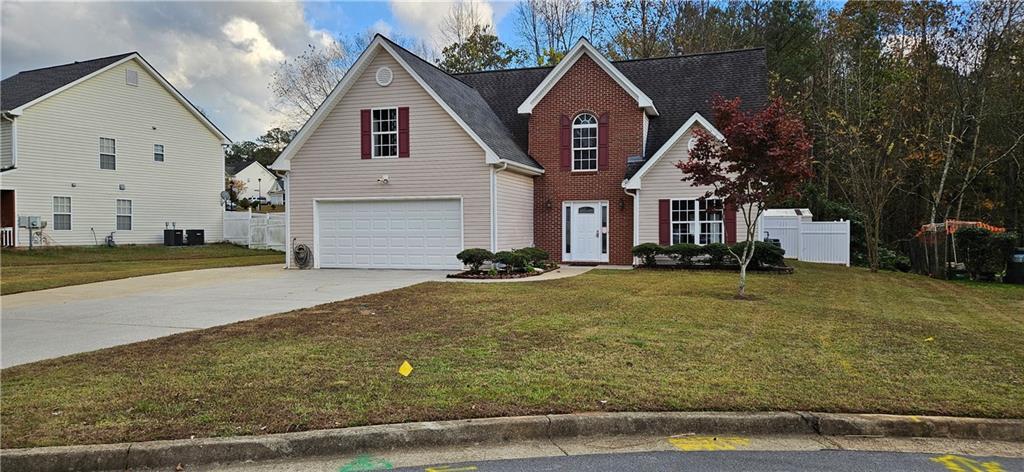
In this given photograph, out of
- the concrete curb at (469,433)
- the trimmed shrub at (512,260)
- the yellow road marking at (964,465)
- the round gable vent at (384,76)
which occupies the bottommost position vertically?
the yellow road marking at (964,465)

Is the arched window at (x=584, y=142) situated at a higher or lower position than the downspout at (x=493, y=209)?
higher

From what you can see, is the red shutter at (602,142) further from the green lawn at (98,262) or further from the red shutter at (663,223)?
the green lawn at (98,262)

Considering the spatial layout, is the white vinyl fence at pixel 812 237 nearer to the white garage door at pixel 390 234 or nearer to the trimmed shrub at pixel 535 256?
the trimmed shrub at pixel 535 256

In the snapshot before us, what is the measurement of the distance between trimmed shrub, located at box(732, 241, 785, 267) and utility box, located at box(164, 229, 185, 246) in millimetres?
24584

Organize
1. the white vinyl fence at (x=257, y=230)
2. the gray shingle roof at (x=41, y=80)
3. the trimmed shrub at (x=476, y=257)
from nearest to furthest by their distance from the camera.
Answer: the trimmed shrub at (x=476, y=257), the gray shingle roof at (x=41, y=80), the white vinyl fence at (x=257, y=230)

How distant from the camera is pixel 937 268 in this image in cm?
1745

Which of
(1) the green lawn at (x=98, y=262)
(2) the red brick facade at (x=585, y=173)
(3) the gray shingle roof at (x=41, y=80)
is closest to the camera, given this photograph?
(1) the green lawn at (x=98, y=262)

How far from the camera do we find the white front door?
20266 millimetres

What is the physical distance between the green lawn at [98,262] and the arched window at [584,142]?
1191cm

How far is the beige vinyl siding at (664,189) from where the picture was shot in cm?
1848

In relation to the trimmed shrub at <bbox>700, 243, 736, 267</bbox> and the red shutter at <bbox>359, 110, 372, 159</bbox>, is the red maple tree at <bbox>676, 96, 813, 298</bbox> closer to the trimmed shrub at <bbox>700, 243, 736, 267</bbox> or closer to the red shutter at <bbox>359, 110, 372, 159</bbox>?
the trimmed shrub at <bbox>700, 243, 736, 267</bbox>

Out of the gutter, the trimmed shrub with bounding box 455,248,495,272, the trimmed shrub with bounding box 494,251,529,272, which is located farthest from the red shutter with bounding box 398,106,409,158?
the trimmed shrub with bounding box 494,251,529,272

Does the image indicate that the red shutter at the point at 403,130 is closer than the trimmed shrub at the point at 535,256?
No

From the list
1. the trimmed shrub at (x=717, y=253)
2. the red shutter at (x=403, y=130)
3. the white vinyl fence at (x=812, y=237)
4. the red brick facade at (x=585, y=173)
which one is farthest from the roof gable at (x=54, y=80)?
the white vinyl fence at (x=812, y=237)
